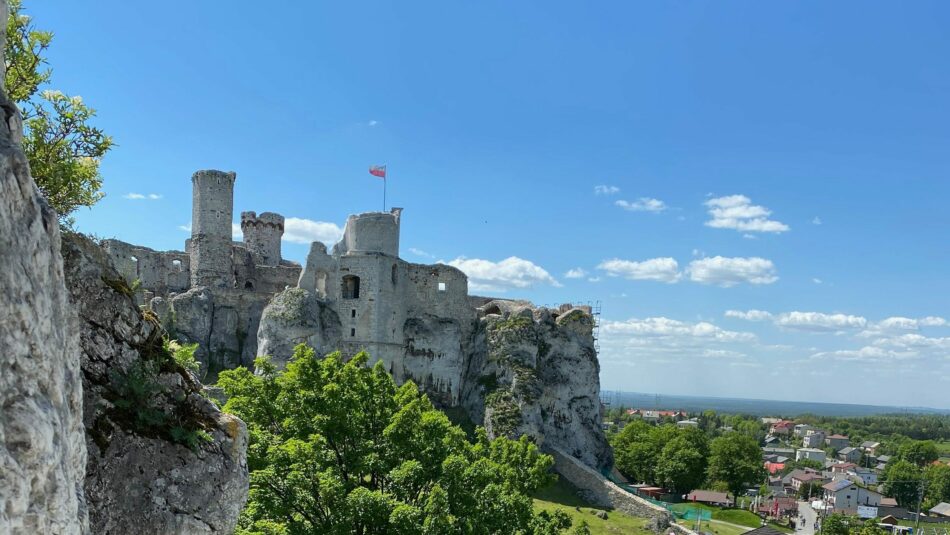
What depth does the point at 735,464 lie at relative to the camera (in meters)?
75.9

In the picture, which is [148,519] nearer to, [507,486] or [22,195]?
[22,195]

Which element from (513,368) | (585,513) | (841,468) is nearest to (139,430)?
(585,513)

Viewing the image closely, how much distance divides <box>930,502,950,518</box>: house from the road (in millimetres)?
18853

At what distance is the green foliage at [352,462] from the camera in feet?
52.3

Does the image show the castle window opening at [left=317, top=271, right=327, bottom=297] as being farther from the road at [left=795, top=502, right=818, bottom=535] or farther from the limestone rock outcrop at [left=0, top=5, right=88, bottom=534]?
the road at [left=795, top=502, right=818, bottom=535]

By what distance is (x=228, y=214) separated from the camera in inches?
1914

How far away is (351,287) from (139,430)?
39.4m

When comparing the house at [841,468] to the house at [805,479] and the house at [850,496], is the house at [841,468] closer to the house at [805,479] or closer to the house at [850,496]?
the house at [805,479]

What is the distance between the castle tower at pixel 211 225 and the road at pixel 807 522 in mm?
61724

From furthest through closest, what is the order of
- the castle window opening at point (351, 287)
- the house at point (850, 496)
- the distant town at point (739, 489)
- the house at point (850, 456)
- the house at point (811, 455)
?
the house at point (850, 456)
the house at point (811, 455)
the house at point (850, 496)
the distant town at point (739, 489)
the castle window opening at point (351, 287)

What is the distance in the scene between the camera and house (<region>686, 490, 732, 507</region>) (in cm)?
7250

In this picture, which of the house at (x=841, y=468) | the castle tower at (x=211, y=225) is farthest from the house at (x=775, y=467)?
the castle tower at (x=211, y=225)

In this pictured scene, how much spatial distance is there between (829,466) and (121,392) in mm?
179456

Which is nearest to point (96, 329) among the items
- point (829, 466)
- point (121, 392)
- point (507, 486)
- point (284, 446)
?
point (121, 392)
